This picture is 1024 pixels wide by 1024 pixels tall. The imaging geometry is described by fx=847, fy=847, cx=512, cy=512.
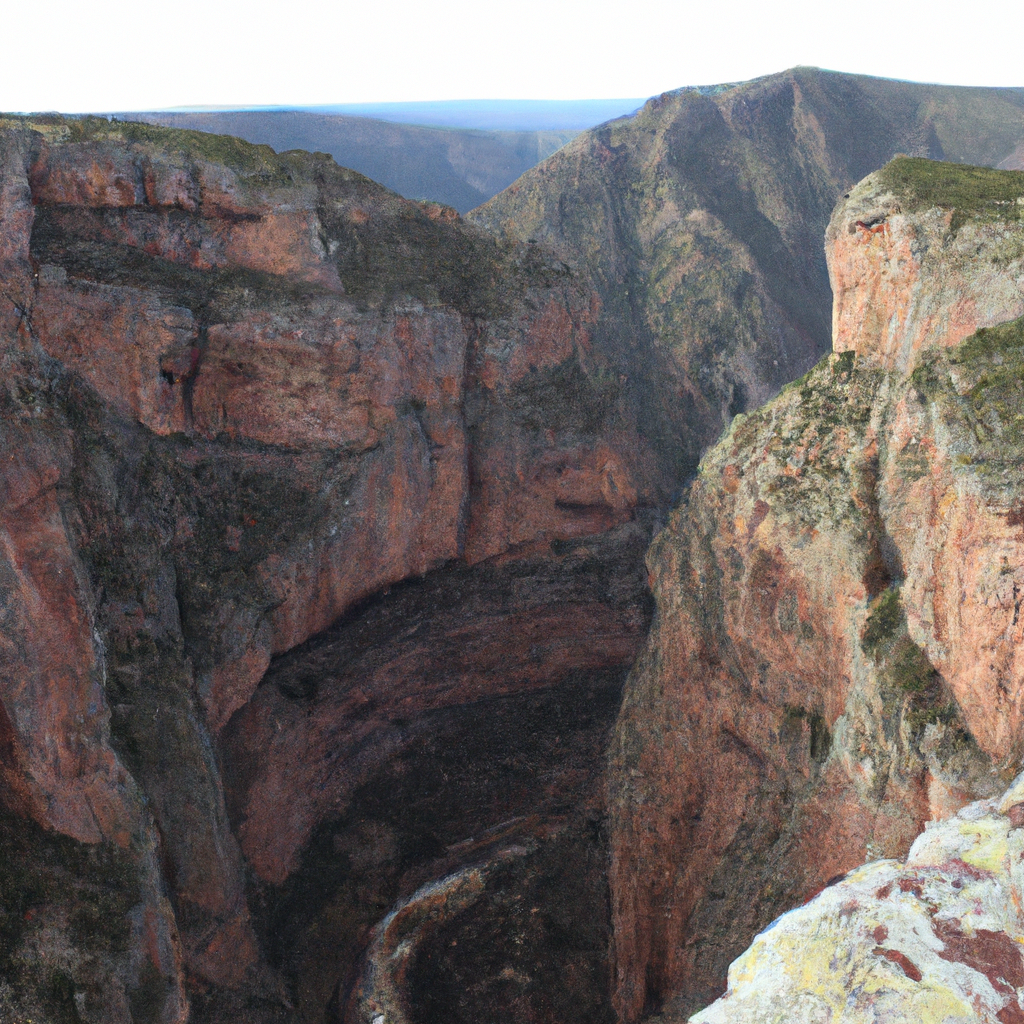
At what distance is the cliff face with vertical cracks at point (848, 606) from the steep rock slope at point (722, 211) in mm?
21335

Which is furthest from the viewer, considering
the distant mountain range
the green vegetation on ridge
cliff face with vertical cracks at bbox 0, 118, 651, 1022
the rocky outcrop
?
the distant mountain range

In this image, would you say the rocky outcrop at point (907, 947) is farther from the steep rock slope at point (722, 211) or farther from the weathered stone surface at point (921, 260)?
the steep rock slope at point (722, 211)

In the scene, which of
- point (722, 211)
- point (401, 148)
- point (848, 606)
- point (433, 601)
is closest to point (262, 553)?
point (433, 601)

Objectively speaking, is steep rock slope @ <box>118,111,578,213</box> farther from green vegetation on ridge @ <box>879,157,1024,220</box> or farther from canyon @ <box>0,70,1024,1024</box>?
green vegetation on ridge @ <box>879,157,1024,220</box>

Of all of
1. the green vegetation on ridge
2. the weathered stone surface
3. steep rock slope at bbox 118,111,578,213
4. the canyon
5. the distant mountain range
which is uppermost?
the distant mountain range

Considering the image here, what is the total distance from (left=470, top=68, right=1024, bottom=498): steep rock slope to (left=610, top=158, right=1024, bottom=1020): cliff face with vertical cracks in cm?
2133

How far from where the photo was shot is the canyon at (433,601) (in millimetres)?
12078

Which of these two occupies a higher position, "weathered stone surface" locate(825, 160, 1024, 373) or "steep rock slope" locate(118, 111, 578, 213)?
"steep rock slope" locate(118, 111, 578, 213)

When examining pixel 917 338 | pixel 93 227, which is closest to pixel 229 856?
pixel 93 227

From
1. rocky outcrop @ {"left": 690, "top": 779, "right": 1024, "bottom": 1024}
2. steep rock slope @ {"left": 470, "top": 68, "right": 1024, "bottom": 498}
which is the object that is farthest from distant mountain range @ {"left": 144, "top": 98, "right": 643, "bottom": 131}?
rocky outcrop @ {"left": 690, "top": 779, "right": 1024, "bottom": 1024}

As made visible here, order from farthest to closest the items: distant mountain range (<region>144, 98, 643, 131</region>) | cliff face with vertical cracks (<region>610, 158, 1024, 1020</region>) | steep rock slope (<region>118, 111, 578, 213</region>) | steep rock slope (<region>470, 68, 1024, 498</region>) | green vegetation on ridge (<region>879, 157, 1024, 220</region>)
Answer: distant mountain range (<region>144, 98, 643, 131</region>) < steep rock slope (<region>118, 111, 578, 213</region>) < steep rock slope (<region>470, 68, 1024, 498</region>) < green vegetation on ridge (<region>879, 157, 1024, 220</region>) < cliff face with vertical cracks (<region>610, 158, 1024, 1020</region>)

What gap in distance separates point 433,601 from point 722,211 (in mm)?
32884

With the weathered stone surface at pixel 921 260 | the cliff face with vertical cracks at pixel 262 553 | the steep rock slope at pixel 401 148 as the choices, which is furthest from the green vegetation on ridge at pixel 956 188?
the steep rock slope at pixel 401 148

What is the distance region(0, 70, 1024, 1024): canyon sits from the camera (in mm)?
12078
